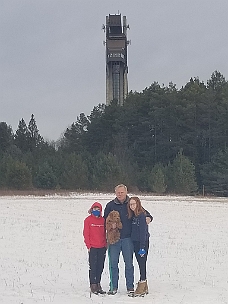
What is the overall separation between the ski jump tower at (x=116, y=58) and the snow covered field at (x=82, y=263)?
193 ft

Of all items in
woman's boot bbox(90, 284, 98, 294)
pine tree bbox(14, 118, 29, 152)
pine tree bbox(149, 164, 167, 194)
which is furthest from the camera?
pine tree bbox(14, 118, 29, 152)

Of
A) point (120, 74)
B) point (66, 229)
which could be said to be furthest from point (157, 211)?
→ point (120, 74)

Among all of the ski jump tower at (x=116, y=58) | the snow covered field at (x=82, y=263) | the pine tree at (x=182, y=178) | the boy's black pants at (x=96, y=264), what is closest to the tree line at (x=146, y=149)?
the pine tree at (x=182, y=178)

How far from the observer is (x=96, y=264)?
897cm

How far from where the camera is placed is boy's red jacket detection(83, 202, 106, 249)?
29.1 feet

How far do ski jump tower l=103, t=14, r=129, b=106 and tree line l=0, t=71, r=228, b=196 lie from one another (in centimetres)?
473

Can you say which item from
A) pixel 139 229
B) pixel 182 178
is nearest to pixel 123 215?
pixel 139 229

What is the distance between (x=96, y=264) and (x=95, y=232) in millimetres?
590

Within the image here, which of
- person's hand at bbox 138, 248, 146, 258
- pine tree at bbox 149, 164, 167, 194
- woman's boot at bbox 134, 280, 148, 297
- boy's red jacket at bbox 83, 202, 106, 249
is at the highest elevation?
pine tree at bbox 149, 164, 167, 194

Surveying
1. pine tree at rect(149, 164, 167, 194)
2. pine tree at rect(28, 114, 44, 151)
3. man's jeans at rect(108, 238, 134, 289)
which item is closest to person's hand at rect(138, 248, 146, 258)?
man's jeans at rect(108, 238, 134, 289)

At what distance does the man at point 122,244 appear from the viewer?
28.8 ft

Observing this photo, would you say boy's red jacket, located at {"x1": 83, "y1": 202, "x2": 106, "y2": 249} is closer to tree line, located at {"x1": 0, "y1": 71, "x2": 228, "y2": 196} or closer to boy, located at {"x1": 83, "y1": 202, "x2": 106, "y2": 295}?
boy, located at {"x1": 83, "y1": 202, "x2": 106, "y2": 295}

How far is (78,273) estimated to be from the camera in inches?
430

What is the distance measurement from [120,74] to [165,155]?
74.8ft
